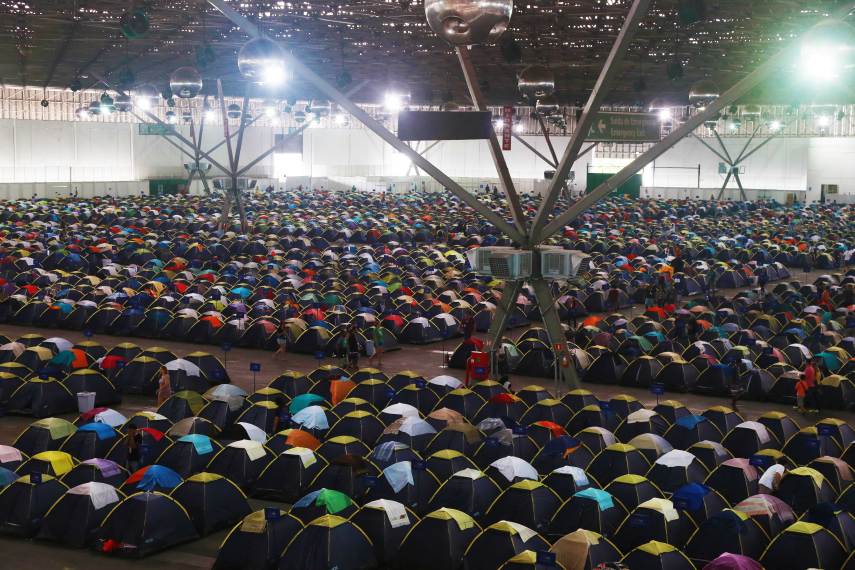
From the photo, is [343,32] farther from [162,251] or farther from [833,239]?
[833,239]

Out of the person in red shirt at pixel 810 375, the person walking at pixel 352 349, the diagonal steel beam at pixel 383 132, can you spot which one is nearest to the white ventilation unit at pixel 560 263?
the diagonal steel beam at pixel 383 132

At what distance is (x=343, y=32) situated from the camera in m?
42.2

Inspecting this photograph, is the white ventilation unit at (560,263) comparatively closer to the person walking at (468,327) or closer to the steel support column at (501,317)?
the steel support column at (501,317)

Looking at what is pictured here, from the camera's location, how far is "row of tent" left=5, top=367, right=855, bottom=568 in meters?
14.1

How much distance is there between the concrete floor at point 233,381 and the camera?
14469mm

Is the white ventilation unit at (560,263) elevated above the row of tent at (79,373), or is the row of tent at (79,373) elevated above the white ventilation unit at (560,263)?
the white ventilation unit at (560,263)

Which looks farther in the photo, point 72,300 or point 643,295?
point 643,295

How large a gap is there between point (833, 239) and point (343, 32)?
88.5ft

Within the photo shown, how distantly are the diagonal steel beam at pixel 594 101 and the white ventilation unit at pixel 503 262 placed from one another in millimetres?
673

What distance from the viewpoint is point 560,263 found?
21.7 m

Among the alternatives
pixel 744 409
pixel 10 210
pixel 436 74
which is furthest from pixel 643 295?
pixel 10 210

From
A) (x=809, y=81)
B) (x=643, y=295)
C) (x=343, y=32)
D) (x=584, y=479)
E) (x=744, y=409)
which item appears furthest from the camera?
(x=809, y=81)

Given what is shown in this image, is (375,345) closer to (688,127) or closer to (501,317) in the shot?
(501,317)

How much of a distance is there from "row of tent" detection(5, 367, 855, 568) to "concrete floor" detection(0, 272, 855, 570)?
45cm
